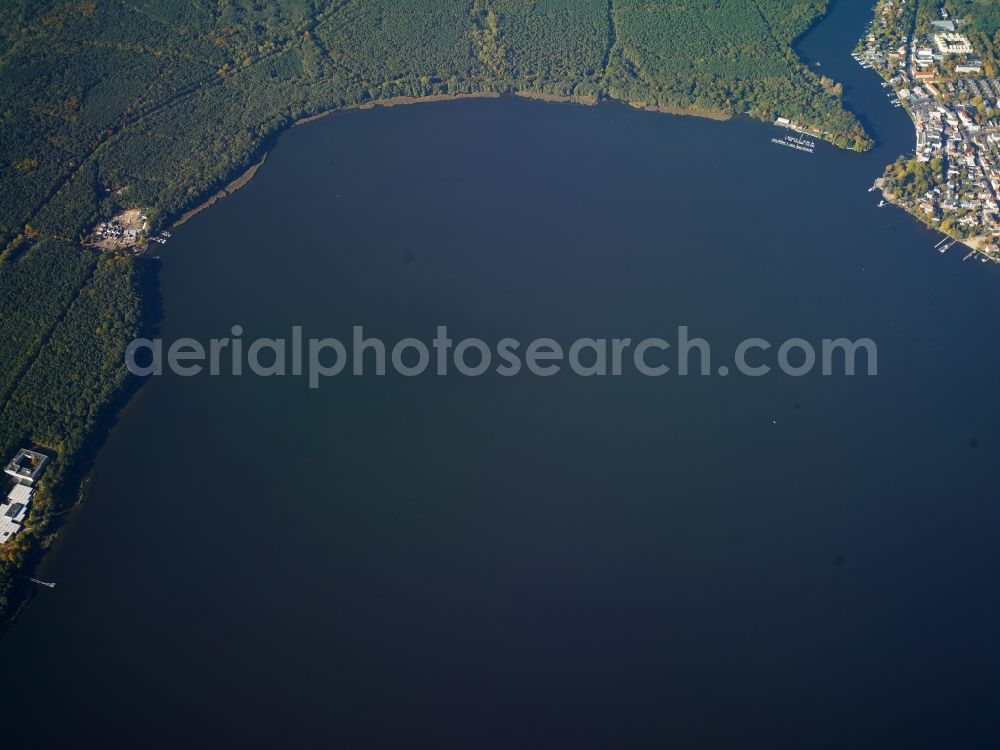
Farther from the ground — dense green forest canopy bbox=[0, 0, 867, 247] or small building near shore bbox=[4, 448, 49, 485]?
dense green forest canopy bbox=[0, 0, 867, 247]

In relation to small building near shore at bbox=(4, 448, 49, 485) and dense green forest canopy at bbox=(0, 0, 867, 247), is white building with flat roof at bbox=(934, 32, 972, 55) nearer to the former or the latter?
dense green forest canopy at bbox=(0, 0, 867, 247)

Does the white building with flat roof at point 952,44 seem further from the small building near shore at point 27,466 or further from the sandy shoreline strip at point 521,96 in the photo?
the small building near shore at point 27,466

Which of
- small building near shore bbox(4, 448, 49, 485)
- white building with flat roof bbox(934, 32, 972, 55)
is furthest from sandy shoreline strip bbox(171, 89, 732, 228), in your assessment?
small building near shore bbox(4, 448, 49, 485)

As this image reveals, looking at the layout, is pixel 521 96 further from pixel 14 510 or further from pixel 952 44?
pixel 14 510

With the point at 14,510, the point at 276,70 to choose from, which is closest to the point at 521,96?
the point at 276,70

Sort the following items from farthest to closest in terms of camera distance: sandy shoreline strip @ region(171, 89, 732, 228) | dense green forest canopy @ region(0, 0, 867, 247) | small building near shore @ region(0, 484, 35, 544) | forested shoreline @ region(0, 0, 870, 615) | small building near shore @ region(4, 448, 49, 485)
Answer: sandy shoreline strip @ region(171, 89, 732, 228) → dense green forest canopy @ region(0, 0, 867, 247) → forested shoreline @ region(0, 0, 870, 615) → small building near shore @ region(4, 448, 49, 485) → small building near shore @ region(0, 484, 35, 544)

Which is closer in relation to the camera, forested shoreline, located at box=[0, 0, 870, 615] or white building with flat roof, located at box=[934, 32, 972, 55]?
forested shoreline, located at box=[0, 0, 870, 615]

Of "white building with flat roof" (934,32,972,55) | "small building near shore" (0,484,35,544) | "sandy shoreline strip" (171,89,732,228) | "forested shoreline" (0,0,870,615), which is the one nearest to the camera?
"small building near shore" (0,484,35,544)

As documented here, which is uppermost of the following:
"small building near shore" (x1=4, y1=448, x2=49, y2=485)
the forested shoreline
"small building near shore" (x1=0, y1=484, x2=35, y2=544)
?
the forested shoreline

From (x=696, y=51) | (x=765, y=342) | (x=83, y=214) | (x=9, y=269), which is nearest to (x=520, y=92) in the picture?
(x=696, y=51)
